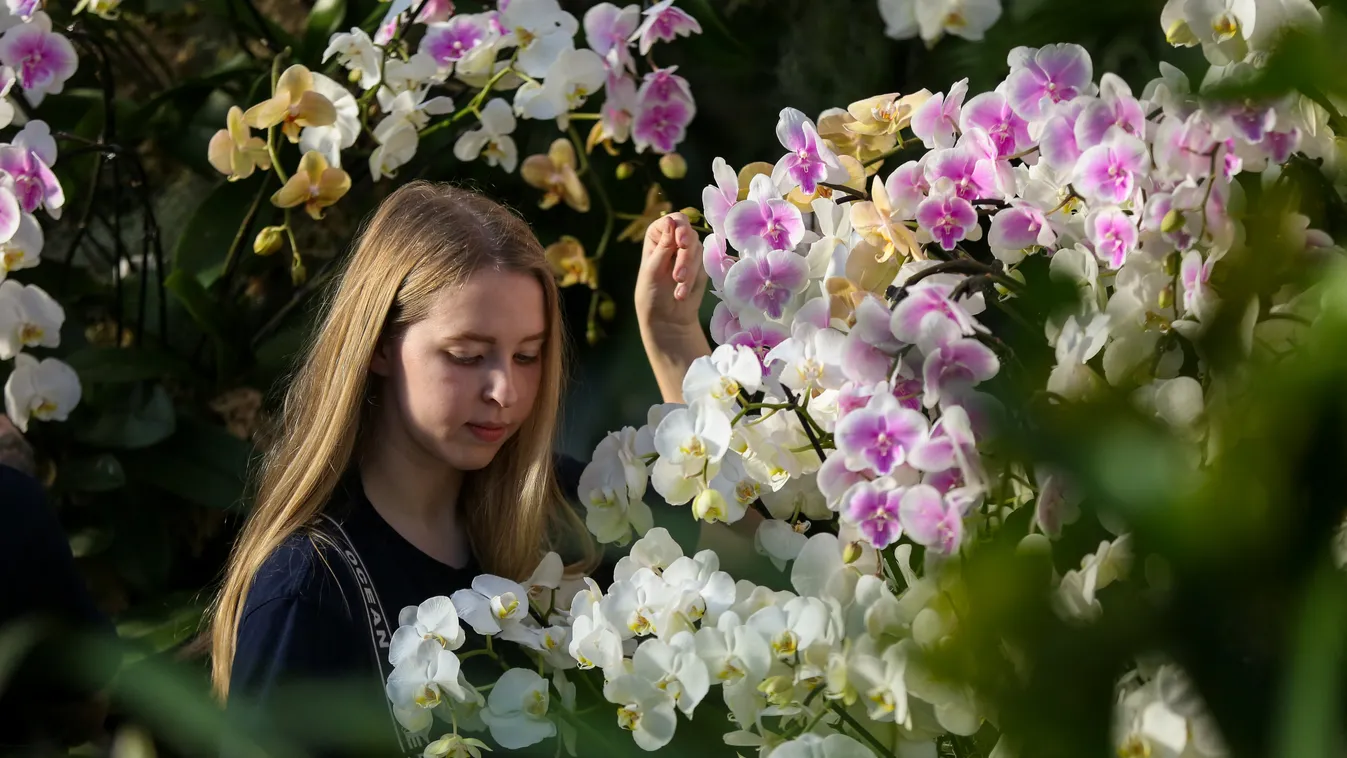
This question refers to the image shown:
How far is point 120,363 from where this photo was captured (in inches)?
62.4

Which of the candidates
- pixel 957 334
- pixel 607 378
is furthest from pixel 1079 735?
pixel 607 378

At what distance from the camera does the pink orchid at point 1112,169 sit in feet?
1.98

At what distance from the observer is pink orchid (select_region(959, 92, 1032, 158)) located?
2.34 ft

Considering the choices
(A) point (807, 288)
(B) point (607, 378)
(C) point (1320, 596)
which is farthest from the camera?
(B) point (607, 378)

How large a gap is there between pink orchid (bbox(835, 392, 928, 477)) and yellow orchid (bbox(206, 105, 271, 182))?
98 centimetres

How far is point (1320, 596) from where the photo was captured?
168mm

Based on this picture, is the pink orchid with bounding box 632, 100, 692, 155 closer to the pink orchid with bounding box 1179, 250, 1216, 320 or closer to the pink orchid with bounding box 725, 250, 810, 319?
the pink orchid with bounding box 725, 250, 810, 319

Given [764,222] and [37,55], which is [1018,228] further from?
[37,55]

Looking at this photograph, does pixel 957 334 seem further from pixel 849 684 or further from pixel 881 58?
pixel 881 58

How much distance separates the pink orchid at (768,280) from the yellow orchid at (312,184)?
0.77 m

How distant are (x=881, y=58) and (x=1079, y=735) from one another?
5.48ft

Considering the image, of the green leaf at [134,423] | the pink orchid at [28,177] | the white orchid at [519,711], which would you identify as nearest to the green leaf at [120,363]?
the green leaf at [134,423]

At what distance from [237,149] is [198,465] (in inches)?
16.3

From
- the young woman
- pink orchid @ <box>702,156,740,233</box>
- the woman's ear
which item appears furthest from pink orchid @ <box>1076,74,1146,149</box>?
the woman's ear
